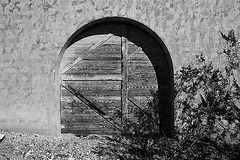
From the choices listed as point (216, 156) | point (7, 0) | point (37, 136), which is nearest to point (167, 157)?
point (216, 156)

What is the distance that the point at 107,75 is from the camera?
16.3 ft

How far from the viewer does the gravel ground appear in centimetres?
401

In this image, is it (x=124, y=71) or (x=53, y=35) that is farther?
(x=124, y=71)

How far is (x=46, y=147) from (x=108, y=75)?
158 centimetres

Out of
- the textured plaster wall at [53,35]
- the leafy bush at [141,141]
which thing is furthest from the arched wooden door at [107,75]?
the textured plaster wall at [53,35]

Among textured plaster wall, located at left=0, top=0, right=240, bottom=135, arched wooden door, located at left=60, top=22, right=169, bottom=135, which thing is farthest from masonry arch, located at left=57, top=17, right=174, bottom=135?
textured plaster wall, located at left=0, top=0, right=240, bottom=135

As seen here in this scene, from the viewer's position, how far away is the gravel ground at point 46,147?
4.01 m

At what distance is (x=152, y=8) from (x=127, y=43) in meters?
0.75

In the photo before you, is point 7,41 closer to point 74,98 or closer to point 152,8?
point 74,98

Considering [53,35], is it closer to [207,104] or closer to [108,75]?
[108,75]

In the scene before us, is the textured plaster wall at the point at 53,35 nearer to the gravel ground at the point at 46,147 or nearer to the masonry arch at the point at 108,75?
the gravel ground at the point at 46,147

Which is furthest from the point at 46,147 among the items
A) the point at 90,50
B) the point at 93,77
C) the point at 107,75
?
the point at 90,50

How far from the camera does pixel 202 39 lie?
4.57 meters

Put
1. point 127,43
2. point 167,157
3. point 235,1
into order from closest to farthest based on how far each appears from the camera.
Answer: point 167,157
point 235,1
point 127,43
